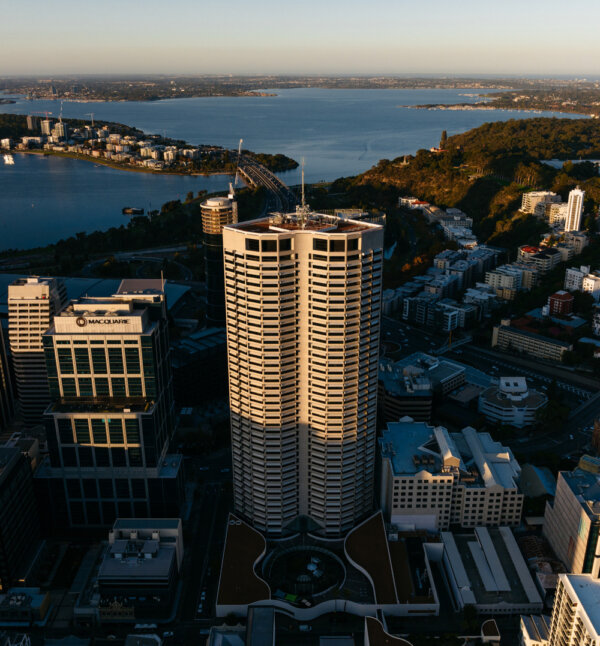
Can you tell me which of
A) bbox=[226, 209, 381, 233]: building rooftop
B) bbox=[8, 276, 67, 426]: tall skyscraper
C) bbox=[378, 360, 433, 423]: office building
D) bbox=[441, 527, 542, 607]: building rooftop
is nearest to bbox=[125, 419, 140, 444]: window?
bbox=[226, 209, 381, 233]: building rooftop

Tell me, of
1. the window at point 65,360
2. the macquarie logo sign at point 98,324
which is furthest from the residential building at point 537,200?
the window at point 65,360

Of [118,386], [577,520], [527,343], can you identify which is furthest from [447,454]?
[527,343]

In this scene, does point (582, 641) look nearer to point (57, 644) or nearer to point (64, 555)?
point (57, 644)

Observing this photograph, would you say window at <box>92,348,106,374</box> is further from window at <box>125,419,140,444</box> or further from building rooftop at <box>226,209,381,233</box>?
building rooftop at <box>226,209,381,233</box>

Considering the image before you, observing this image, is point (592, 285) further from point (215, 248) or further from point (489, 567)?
point (489, 567)

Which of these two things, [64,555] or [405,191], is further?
[405,191]

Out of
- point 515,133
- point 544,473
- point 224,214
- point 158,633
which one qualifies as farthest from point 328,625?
point 515,133
